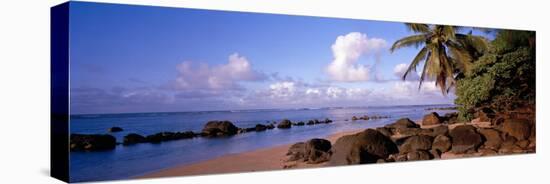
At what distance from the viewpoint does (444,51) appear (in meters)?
10.1

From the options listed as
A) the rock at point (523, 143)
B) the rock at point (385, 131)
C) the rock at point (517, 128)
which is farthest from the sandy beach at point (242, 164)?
the rock at point (523, 143)

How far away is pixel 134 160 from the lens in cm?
784

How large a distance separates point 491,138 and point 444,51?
1488 millimetres

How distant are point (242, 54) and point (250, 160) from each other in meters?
1.31

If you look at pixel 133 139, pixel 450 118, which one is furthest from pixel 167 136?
pixel 450 118

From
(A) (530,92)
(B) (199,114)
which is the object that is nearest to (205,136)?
(B) (199,114)

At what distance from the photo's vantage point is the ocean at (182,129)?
752cm

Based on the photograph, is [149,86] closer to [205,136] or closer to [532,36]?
[205,136]

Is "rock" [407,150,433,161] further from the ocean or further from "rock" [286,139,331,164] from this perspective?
"rock" [286,139,331,164]

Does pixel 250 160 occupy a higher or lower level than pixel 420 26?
lower

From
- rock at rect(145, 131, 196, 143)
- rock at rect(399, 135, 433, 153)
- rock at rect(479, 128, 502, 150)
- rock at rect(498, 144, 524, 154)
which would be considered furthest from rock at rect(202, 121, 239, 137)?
rock at rect(498, 144, 524, 154)

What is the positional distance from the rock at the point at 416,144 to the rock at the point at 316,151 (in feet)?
3.84

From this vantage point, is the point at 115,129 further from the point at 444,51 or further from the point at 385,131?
the point at 444,51

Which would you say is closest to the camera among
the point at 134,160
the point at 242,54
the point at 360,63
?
the point at 134,160
